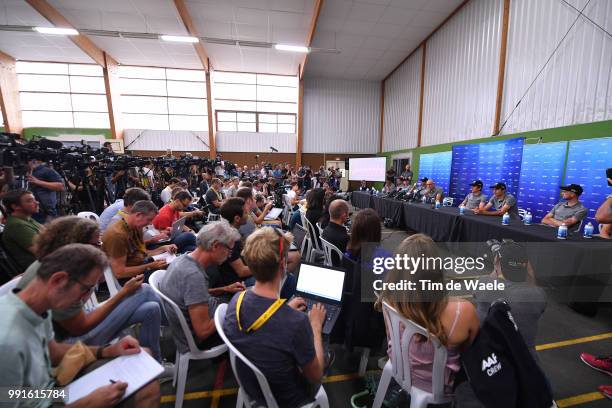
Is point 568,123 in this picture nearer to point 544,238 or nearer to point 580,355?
point 544,238

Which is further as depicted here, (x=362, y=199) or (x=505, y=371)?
(x=362, y=199)

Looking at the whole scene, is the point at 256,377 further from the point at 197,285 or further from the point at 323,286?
the point at 323,286

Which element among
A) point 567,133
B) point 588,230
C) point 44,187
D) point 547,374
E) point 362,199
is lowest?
point 547,374

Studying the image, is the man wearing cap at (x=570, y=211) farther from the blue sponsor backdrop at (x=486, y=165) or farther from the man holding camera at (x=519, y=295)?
the man holding camera at (x=519, y=295)

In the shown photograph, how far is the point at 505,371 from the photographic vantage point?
0.97m

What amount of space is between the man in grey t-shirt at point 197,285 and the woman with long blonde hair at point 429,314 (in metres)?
0.97

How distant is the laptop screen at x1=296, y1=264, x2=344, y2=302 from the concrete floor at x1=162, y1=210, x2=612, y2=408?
69cm

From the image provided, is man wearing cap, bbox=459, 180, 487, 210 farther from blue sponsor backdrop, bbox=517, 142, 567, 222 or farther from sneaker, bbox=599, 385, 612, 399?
sneaker, bbox=599, 385, 612, 399

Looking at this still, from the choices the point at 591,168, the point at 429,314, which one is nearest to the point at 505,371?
the point at 429,314

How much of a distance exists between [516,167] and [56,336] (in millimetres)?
7365

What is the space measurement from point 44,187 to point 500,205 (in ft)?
22.8

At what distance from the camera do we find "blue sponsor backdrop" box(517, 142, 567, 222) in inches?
184

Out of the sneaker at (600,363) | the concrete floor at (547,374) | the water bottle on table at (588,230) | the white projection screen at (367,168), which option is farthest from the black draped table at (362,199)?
the sneaker at (600,363)

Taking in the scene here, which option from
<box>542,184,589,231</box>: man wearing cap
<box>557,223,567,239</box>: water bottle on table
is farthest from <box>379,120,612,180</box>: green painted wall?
<box>557,223,567,239</box>: water bottle on table
